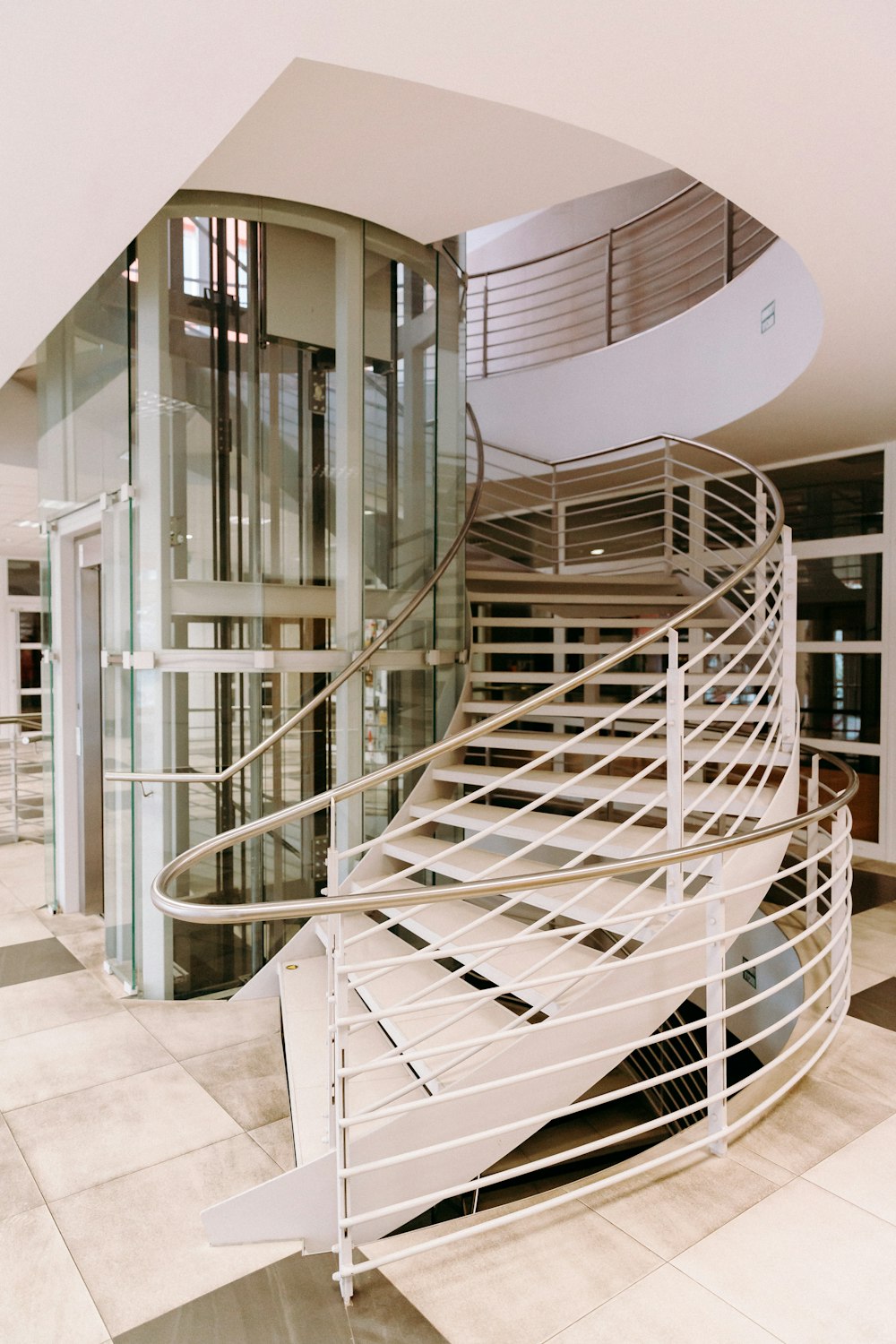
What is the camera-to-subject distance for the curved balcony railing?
290 inches

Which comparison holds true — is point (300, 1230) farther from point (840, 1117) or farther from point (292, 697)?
point (292, 697)

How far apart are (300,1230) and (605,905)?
51.4 inches

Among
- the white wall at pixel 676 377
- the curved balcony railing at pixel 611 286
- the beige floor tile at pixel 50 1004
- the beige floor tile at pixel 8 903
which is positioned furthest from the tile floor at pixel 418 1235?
the curved balcony railing at pixel 611 286

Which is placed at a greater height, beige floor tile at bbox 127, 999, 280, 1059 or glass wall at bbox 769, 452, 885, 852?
glass wall at bbox 769, 452, 885, 852

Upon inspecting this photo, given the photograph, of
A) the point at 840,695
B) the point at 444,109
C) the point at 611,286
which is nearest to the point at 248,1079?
the point at 444,109

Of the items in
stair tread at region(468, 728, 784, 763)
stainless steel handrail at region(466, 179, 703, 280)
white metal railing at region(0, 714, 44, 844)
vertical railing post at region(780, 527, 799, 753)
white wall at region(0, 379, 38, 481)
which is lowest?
white metal railing at region(0, 714, 44, 844)

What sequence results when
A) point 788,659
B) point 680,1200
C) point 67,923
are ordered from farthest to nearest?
point 67,923 → point 788,659 → point 680,1200

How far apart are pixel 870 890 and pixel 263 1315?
4620 mm

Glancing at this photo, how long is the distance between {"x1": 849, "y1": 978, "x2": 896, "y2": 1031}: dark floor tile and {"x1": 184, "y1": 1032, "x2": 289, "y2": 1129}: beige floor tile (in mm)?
2292

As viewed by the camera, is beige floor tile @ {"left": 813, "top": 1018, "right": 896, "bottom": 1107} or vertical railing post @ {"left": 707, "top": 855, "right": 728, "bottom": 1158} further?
beige floor tile @ {"left": 813, "top": 1018, "right": 896, "bottom": 1107}

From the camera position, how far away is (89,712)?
4.98 metres

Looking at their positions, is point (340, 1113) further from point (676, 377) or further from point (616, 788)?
point (676, 377)

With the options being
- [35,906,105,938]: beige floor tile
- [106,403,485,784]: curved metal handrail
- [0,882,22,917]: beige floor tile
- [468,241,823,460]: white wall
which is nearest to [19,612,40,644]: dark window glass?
[0,882,22,917]: beige floor tile

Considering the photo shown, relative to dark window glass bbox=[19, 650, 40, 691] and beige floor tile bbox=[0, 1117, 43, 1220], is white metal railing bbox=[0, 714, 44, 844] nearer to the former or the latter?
dark window glass bbox=[19, 650, 40, 691]
